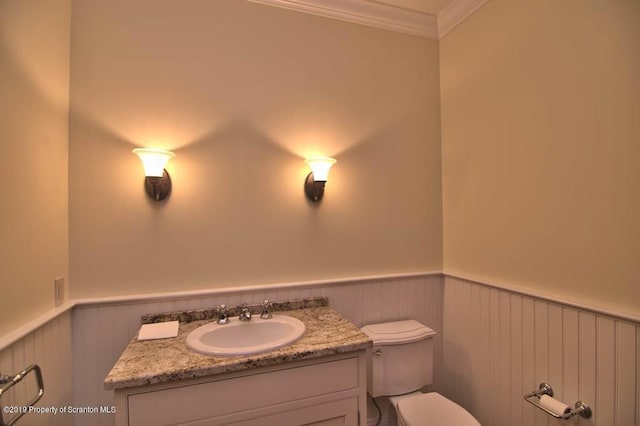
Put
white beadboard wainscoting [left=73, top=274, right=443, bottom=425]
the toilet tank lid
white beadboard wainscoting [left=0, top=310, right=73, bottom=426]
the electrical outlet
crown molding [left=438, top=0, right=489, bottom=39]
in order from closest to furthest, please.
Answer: white beadboard wainscoting [left=0, top=310, right=73, bottom=426] → the electrical outlet → white beadboard wainscoting [left=73, top=274, right=443, bottom=425] → the toilet tank lid → crown molding [left=438, top=0, right=489, bottom=39]

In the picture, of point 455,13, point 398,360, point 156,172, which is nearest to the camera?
point 156,172

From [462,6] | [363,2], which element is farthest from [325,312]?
[462,6]

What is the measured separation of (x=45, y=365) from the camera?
1.15 meters

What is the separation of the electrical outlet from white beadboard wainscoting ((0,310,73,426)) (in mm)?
64

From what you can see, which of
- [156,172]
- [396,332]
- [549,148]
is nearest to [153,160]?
[156,172]

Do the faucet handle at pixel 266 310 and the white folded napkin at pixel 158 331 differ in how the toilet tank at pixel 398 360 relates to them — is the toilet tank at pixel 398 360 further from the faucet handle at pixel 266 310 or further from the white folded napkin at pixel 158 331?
the white folded napkin at pixel 158 331

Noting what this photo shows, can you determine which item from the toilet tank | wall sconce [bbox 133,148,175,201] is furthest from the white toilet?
wall sconce [bbox 133,148,175,201]

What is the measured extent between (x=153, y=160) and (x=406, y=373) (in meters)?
1.76

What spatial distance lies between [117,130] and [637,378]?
2.42 meters

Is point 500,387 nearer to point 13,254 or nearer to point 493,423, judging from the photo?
point 493,423

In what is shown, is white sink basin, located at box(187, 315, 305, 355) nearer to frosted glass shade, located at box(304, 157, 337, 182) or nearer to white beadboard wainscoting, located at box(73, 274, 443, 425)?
white beadboard wainscoting, located at box(73, 274, 443, 425)

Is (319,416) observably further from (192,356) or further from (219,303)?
(219,303)

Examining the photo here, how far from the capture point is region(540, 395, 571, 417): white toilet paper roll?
1156 millimetres

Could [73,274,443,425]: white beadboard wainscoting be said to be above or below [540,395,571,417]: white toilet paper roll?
above
